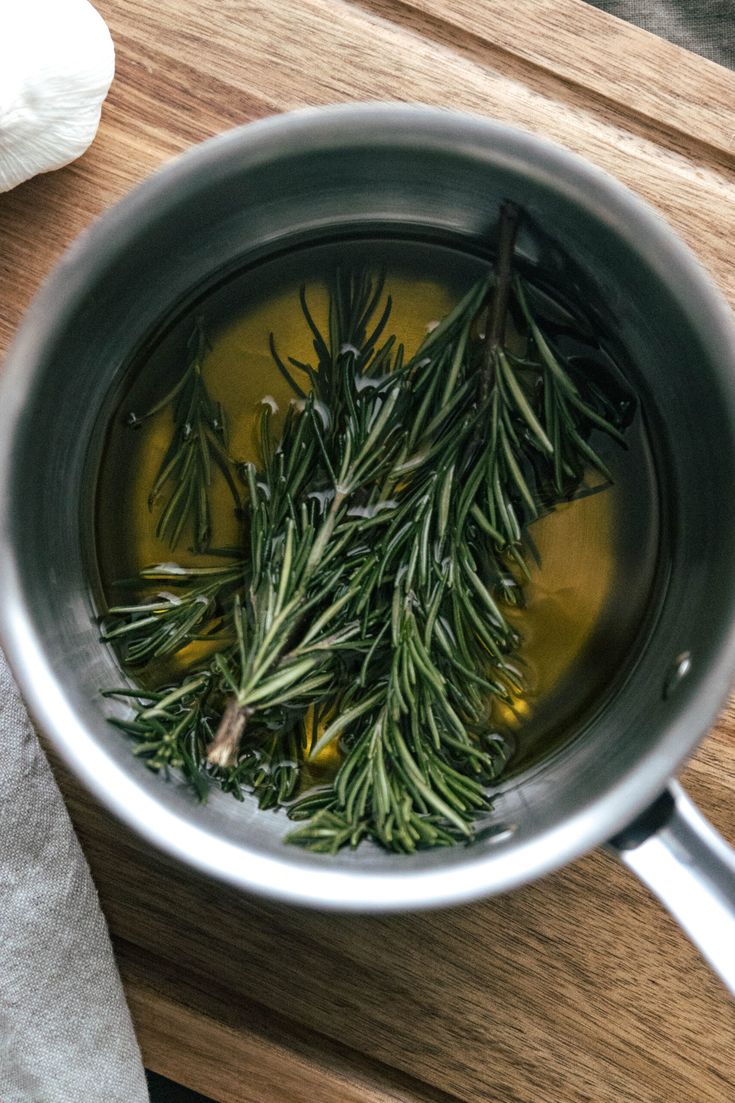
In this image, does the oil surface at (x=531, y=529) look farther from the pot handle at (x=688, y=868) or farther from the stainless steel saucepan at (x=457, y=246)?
the pot handle at (x=688, y=868)

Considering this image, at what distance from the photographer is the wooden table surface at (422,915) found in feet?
2.17

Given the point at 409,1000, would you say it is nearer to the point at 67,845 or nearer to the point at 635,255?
the point at 67,845

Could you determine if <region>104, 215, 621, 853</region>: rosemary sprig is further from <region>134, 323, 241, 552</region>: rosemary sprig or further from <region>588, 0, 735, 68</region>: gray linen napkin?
<region>588, 0, 735, 68</region>: gray linen napkin

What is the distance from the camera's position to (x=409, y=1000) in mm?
685

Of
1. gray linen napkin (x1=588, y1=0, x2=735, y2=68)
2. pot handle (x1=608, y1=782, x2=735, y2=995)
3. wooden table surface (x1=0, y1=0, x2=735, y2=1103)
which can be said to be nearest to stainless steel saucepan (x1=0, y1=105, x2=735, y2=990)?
pot handle (x1=608, y1=782, x2=735, y2=995)

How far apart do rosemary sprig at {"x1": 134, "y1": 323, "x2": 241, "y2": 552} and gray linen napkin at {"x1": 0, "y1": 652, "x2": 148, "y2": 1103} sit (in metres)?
0.16

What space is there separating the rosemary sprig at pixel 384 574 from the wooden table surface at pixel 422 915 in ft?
0.44

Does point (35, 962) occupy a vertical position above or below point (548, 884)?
below

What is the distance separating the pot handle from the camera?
48 cm

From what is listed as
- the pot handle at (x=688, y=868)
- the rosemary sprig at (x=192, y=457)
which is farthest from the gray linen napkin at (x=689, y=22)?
the pot handle at (x=688, y=868)

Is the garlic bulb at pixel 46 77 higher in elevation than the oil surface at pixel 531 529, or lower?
higher

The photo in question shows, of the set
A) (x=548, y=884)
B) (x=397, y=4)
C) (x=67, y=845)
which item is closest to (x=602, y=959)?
(x=548, y=884)

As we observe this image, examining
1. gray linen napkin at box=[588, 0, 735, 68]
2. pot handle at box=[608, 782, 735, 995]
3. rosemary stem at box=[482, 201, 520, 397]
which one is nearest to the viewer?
pot handle at box=[608, 782, 735, 995]

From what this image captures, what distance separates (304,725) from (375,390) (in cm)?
20
